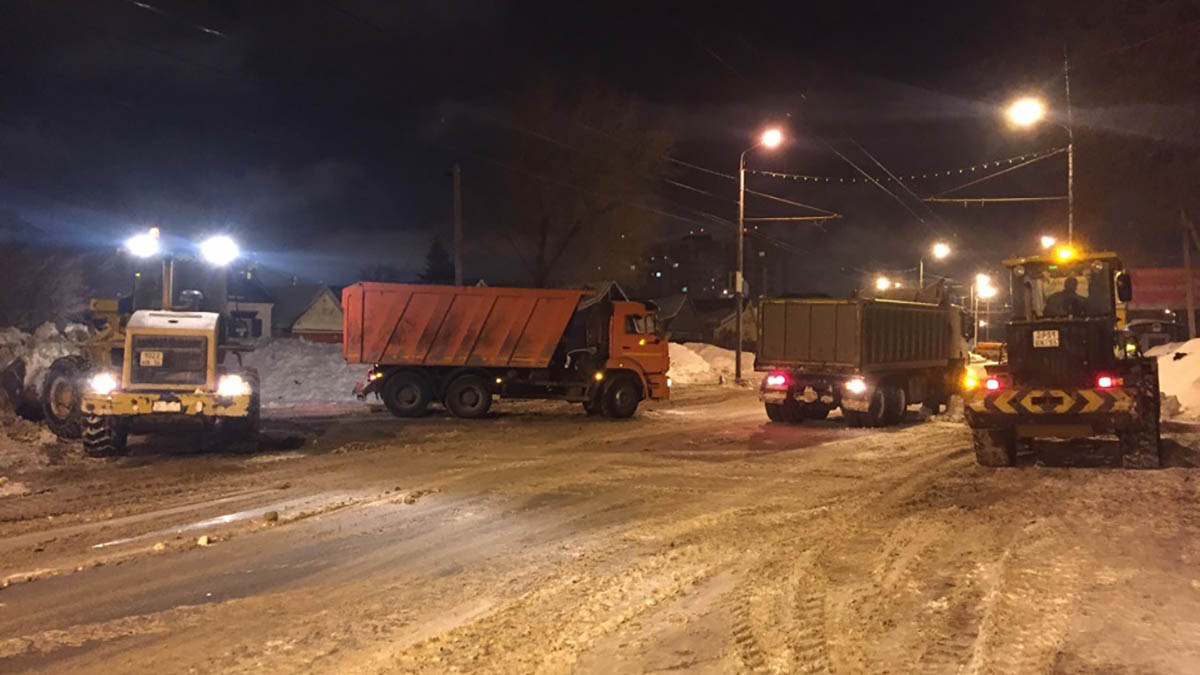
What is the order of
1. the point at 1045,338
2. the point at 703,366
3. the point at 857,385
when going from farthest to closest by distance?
1. the point at 703,366
2. the point at 857,385
3. the point at 1045,338

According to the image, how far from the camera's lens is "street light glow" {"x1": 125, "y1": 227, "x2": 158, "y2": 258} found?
1466 centimetres

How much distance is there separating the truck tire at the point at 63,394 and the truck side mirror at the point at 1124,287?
16.2m

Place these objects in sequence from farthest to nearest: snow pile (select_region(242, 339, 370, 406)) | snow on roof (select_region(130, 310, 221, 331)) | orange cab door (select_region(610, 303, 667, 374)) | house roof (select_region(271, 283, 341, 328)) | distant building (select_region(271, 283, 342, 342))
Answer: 1. house roof (select_region(271, 283, 341, 328))
2. distant building (select_region(271, 283, 342, 342))
3. snow pile (select_region(242, 339, 370, 406))
4. orange cab door (select_region(610, 303, 667, 374))
5. snow on roof (select_region(130, 310, 221, 331))

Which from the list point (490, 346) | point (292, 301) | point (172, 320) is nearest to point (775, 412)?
point (490, 346)

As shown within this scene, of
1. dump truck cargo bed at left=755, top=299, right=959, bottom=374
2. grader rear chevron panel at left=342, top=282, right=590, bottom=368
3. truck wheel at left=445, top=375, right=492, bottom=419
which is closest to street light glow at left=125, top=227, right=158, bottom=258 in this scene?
grader rear chevron panel at left=342, top=282, right=590, bottom=368

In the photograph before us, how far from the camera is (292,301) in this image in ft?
228

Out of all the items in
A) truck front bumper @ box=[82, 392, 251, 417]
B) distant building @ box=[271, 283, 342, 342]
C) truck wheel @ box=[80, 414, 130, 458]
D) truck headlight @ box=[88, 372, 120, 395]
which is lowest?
truck wheel @ box=[80, 414, 130, 458]

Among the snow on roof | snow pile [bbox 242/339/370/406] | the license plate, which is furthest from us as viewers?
snow pile [bbox 242/339/370/406]

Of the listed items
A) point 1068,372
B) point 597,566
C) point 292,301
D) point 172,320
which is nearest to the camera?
point 597,566

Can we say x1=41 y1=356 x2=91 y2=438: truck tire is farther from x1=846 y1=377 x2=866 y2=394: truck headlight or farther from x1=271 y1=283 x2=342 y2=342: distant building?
x1=271 y1=283 x2=342 y2=342: distant building

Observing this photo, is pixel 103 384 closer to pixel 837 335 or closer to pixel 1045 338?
pixel 837 335

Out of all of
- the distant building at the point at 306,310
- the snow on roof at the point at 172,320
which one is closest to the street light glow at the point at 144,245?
the snow on roof at the point at 172,320

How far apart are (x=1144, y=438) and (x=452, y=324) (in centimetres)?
1338

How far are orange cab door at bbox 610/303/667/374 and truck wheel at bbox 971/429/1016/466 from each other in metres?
9.18
